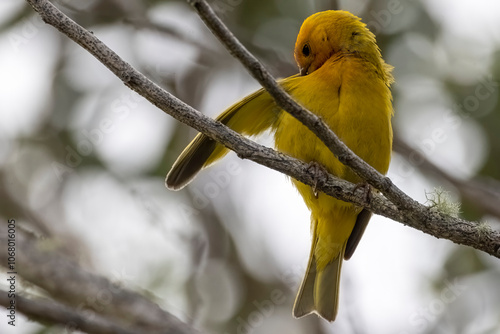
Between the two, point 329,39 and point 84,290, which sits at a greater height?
point 329,39

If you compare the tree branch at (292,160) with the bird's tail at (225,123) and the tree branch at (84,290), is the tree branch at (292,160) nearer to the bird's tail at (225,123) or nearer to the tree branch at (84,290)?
the bird's tail at (225,123)

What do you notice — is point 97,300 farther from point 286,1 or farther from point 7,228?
point 286,1

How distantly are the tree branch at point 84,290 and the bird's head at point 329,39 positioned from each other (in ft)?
7.08

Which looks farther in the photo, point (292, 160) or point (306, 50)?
point (306, 50)

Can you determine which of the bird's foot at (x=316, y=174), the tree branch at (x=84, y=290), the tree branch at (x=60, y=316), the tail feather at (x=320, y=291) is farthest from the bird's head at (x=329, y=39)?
the tree branch at (x=60, y=316)

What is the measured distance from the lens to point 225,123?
441cm

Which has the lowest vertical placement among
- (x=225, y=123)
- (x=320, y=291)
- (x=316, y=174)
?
(x=320, y=291)

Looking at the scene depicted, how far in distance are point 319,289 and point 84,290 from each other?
187 cm

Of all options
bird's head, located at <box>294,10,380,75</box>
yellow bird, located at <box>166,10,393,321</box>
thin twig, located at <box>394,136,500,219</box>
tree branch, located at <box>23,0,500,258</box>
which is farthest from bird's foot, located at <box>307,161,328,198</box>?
A: thin twig, located at <box>394,136,500,219</box>

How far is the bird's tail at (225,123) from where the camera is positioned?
3.94 m

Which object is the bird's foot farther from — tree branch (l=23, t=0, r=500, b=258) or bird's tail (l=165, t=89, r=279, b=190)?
bird's tail (l=165, t=89, r=279, b=190)

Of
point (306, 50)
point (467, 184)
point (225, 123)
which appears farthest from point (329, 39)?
point (467, 184)

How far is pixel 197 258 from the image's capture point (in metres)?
5.59

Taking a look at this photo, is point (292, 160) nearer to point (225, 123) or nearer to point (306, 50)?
point (225, 123)
